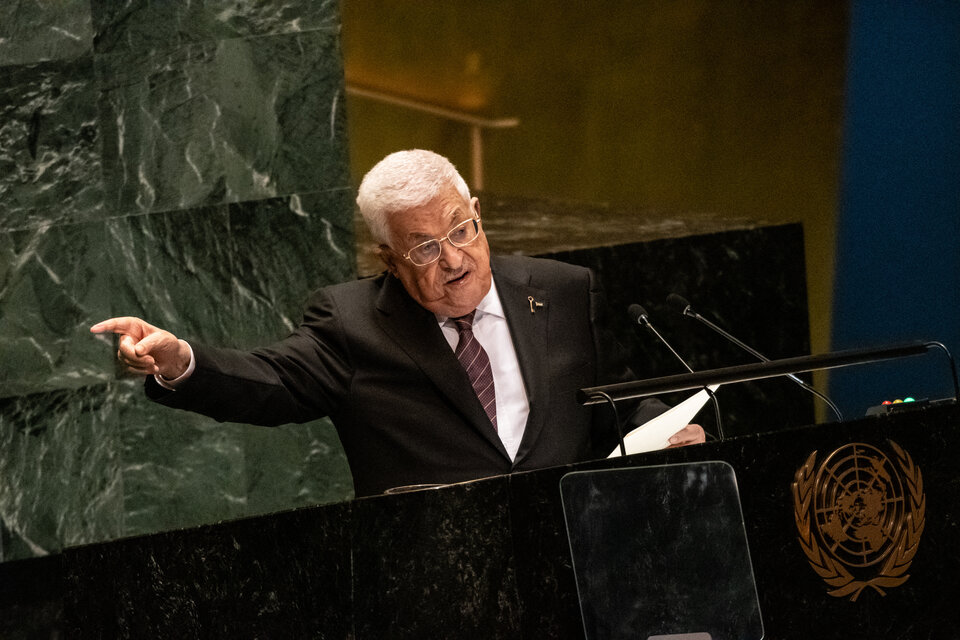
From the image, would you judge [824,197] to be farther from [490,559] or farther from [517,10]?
[490,559]

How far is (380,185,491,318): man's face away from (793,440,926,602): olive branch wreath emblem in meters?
1.01

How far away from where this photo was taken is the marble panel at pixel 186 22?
169 inches

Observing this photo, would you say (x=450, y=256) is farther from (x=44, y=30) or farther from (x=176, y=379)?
(x=44, y=30)

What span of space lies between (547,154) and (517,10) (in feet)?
1.83

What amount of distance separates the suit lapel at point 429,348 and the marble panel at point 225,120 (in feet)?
5.31

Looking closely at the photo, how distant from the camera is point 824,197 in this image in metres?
4.32

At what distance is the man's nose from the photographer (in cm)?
265

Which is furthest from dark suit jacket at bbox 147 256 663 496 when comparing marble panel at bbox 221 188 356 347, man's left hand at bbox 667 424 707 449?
marble panel at bbox 221 188 356 347

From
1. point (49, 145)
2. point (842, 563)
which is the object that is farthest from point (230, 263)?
point (842, 563)

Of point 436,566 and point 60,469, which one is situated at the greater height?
point 436,566

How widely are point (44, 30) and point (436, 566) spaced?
10.6 feet

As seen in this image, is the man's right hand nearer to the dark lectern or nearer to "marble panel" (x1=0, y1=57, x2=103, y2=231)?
the dark lectern

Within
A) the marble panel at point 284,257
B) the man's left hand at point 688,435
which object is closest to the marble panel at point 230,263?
the marble panel at point 284,257

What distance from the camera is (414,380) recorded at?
8.66ft
